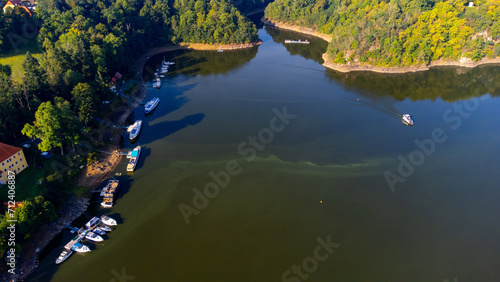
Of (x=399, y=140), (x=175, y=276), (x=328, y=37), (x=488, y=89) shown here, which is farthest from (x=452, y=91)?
(x=175, y=276)

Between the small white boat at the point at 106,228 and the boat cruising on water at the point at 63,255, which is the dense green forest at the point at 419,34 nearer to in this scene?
the small white boat at the point at 106,228

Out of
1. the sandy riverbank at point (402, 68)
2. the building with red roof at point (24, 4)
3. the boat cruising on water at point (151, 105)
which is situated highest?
the building with red roof at point (24, 4)

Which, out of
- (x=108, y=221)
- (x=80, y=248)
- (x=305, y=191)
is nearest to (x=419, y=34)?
(x=305, y=191)

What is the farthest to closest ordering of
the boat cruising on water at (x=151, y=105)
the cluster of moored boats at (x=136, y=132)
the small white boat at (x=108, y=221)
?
the boat cruising on water at (x=151, y=105) → the cluster of moored boats at (x=136, y=132) → the small white boat at (x=108, y=221)

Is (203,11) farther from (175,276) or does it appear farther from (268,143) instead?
(175,276)

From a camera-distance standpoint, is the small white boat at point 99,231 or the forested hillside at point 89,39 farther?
the forested hillside at point 89,39

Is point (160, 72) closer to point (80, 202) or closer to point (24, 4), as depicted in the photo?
point (80, 202)

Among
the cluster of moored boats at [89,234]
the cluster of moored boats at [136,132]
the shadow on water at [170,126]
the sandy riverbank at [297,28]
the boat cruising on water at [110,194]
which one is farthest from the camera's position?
the sandy riverbank at [297,28]

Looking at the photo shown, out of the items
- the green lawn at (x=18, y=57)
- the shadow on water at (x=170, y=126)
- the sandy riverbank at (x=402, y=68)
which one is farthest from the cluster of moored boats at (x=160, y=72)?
the sandy riverbank at (x=402, y=68)
